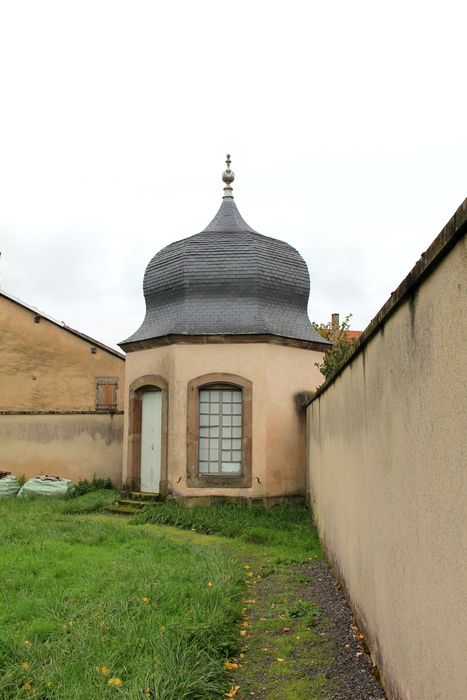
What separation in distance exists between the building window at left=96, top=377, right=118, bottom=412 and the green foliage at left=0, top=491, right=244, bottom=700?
13821mm

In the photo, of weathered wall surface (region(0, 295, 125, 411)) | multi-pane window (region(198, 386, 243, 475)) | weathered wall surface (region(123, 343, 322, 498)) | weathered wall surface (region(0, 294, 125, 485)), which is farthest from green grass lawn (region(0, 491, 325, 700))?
weathered wall surface (region(0, 295, 125, 411))

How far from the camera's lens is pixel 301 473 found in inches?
534

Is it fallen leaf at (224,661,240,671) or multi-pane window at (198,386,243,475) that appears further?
multi-pane window at (198,386,243,475)

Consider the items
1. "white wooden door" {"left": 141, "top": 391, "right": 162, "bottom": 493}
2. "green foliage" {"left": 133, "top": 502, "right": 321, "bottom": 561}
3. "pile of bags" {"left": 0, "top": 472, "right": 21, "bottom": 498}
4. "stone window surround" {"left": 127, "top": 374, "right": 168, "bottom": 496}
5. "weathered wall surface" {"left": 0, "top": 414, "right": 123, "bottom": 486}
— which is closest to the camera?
"green foliage" {"left": 133, "top": 502, "right": 321, "bottom": 561}

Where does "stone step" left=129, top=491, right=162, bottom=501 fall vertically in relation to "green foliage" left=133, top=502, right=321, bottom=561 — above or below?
above

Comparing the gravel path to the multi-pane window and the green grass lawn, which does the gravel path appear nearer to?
the green grass lawn

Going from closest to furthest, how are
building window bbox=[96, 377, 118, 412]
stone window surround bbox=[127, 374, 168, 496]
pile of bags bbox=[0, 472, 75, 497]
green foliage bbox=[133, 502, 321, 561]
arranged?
green foliage bbox=[133, 502, 321, 561]
stone window surround bbox=[127, 374, 168, 496]
pile of bags bbox=[0, 472, 75, 497]
building window bbox=[96, 377, 118, 412]

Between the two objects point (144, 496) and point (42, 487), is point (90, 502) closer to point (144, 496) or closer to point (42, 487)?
point (144, 496)

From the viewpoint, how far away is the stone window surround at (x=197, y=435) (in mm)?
13023

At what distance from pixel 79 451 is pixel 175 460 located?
4.67 meters

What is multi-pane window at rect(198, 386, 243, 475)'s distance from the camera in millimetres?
13312

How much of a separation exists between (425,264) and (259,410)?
10.5 metres

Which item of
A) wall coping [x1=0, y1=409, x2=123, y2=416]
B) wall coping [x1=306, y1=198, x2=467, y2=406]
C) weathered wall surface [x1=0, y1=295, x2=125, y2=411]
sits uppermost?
weathered wall surface [x1=0, y1=295, x2=125, y2=411]

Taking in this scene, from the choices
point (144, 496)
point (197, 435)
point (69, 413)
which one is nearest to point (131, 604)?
point (197, 435)
